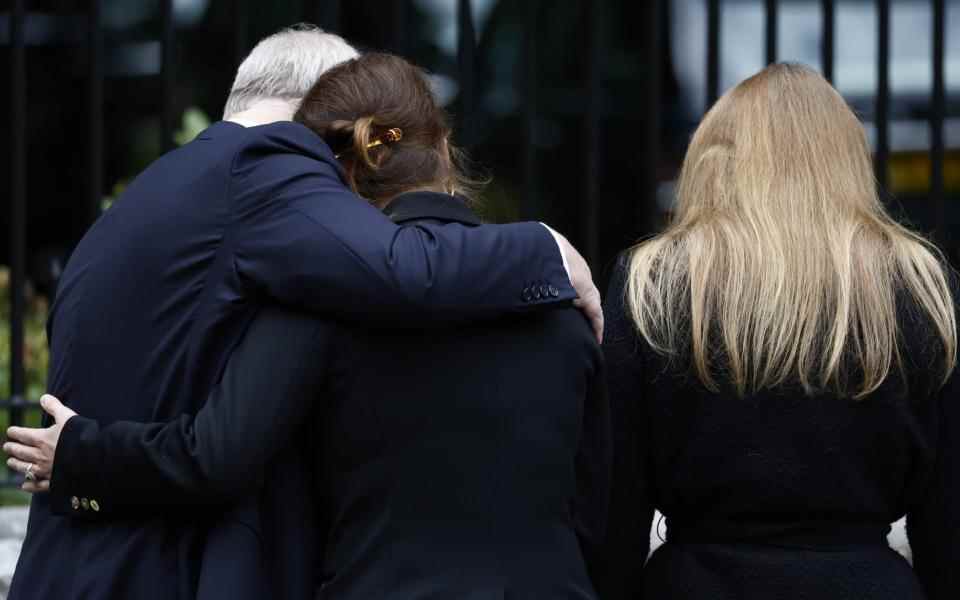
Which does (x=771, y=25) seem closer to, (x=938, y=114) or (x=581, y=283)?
(x=938, y=114)

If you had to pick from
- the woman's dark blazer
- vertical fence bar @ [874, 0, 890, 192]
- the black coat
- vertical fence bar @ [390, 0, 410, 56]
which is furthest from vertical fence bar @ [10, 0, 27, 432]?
vertical fence bar @ [874, 0, 890, 192]

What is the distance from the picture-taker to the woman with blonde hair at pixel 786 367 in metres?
2.56

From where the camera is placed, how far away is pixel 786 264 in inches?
101

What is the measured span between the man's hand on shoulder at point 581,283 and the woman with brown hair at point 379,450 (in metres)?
0.03

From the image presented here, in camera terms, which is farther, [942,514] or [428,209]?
[942,514]

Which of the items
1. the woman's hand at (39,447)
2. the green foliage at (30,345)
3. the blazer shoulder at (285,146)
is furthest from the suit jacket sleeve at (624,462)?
the green foliage at (30,345)

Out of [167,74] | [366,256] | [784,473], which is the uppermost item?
[167,74]

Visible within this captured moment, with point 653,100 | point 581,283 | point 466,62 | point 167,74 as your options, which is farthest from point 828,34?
point 581,283

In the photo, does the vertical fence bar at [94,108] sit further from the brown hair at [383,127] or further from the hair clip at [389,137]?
the hair clip at [389,137]

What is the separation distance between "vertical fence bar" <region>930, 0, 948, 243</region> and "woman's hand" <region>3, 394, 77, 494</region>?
3.16 metres

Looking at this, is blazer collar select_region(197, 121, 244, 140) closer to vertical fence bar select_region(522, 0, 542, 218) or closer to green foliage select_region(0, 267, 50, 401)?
vertical fence bar select_region(522, 0, 542, 218)

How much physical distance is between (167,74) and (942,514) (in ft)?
9.25

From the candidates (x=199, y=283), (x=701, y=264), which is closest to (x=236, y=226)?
(x=199, y=283)

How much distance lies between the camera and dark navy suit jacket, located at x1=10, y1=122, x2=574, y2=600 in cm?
226
